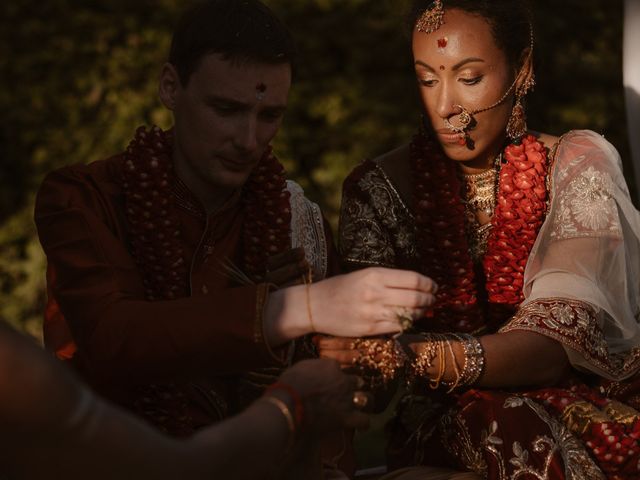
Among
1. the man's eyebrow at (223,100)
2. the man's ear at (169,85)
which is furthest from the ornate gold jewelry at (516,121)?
the man's ear at (169,85)

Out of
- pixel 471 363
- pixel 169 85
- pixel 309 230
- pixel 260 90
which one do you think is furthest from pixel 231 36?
pixel 471 363

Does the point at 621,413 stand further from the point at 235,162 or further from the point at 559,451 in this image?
the point at 235,162

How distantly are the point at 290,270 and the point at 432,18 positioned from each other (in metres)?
1.52

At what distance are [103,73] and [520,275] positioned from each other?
4.19 metres

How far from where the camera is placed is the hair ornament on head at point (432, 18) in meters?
4.59

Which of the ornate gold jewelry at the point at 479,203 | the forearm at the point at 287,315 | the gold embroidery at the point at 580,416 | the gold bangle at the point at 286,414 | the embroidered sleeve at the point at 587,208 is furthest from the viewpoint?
the ornate gold jewelry at the point at 479,203

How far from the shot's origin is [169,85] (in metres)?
4.20

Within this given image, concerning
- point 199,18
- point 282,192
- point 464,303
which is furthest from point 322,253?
point 199,18

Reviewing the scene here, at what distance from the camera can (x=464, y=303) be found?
15.1 feet

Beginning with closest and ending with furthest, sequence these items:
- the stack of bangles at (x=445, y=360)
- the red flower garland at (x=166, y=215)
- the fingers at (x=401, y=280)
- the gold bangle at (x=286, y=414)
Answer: the gold bangle at (x=286, y=414)
the fingers at (x=401, y=280)
the red flower garland at (x=166, y=215)
the stack of bangles at (x=445, y=360)

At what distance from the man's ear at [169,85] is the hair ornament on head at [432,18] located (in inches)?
42.9

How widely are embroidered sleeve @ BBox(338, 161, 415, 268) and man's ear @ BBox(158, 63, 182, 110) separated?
98cm

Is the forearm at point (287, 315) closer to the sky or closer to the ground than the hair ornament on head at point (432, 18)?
closer to the ground

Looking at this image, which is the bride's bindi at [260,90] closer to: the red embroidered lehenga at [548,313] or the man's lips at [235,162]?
the man's lips at [235,162]
